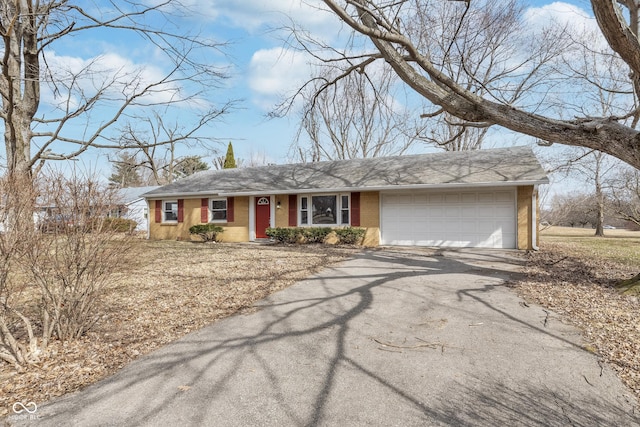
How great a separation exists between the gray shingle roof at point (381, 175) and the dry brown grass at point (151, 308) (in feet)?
15.9

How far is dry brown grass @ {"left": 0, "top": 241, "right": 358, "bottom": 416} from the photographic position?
3195mm

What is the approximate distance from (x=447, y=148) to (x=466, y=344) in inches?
1029

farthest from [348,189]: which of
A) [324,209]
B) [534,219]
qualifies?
[534,219]

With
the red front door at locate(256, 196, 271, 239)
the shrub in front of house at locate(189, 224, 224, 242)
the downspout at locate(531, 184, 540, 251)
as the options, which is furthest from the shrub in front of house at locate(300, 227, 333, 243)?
the downspout at locate(531, 184, 540, 251)

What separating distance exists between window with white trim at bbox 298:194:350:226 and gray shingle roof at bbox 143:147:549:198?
1.94 ft

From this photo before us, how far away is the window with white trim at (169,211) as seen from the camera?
17359 millimetres

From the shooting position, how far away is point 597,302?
5.17m

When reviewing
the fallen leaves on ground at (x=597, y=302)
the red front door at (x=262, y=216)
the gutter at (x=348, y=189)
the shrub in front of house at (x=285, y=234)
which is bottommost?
the fallen leaves on ground at (x=597, y=302)

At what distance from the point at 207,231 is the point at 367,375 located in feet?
45.0

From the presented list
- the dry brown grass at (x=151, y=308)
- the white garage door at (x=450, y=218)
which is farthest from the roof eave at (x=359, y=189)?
the dry brown grass at (x=151, y=308)

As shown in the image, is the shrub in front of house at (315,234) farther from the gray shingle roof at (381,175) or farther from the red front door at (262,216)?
the red front door at (262,216)

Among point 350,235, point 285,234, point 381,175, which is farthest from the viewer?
point 285,234

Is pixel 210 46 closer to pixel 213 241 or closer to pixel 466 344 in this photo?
pixel 466 344

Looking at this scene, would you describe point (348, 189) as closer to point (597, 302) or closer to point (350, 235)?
point (350, 235)
